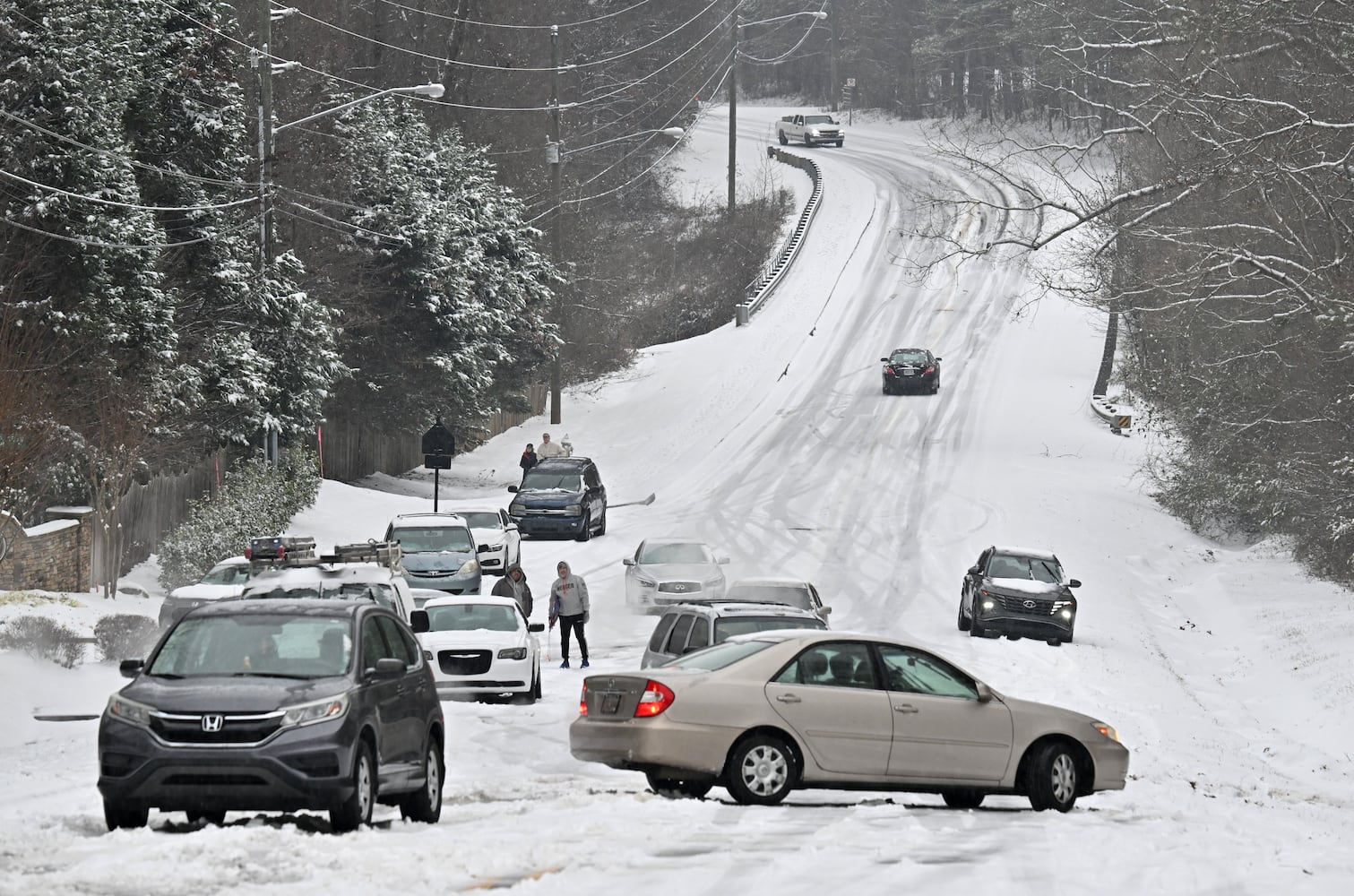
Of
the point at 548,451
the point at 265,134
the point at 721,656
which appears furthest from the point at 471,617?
the point at 548,451

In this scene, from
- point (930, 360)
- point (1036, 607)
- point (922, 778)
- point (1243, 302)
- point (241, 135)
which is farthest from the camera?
point (930, 360)

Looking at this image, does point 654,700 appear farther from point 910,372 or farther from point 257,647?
point 910,372

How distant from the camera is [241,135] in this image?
3422 centimetres

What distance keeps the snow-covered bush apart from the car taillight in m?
18.2

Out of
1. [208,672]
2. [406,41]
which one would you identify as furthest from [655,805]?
[406,41]

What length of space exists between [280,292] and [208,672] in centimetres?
2441

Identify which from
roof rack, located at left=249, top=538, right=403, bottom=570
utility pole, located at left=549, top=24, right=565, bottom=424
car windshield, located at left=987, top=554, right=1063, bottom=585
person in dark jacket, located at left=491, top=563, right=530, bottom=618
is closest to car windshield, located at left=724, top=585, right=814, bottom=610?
person in dark jacket, located at left=491, top=563, right=530, bottom=618

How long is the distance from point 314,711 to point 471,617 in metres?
10.8

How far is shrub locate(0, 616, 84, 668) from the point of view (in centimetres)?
1939

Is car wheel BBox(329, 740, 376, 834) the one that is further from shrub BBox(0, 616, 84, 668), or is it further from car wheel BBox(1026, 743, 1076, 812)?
shrub BBox(0, 616, 84, 668)

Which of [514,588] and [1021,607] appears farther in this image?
[1021,607]

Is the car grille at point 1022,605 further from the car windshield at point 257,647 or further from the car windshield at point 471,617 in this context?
the car windshield at point 257,647

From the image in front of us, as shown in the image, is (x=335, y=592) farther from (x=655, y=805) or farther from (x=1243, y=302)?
(x=1243, y=302)

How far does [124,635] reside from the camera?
21312mm
